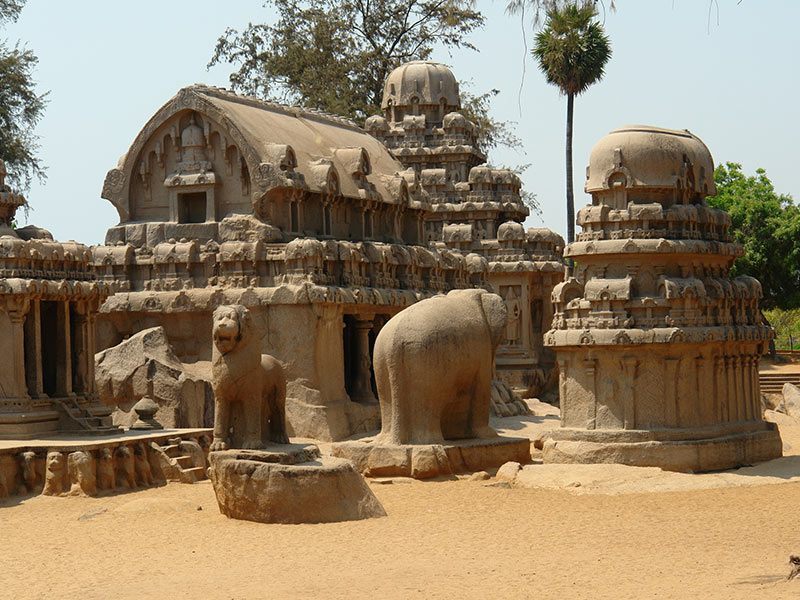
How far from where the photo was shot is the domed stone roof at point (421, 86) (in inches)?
1336

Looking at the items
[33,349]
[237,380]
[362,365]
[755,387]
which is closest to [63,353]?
[33,349]

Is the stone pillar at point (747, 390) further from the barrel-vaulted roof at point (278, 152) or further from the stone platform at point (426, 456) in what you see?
the barrel-vaulted roof at point (278, 152)

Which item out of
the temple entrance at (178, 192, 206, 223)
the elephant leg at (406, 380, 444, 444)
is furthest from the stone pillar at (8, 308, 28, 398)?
the temple entrance at (178, 192, 206, 223)

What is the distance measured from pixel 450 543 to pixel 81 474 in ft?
19.5

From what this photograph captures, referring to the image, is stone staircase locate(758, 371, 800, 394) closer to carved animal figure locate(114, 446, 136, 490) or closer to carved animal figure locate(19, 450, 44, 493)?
carved animal figure locate(114, 446, 136, 490)

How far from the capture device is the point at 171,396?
70.3 feet

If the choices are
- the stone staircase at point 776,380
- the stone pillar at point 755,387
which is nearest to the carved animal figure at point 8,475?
the stone pillar at point 755,387

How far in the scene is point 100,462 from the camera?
56.5 ft

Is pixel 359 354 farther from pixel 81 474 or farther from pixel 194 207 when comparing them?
pixel 81 474

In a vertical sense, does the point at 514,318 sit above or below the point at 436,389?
above

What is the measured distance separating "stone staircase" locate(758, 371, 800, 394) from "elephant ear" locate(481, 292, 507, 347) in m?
17.2

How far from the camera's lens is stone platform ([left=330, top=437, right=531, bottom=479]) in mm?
17734

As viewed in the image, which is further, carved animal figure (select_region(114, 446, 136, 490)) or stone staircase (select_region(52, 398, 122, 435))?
stone staircase (select_region(52, 398, 122, 435))

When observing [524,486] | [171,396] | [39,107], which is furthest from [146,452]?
[39,107]
